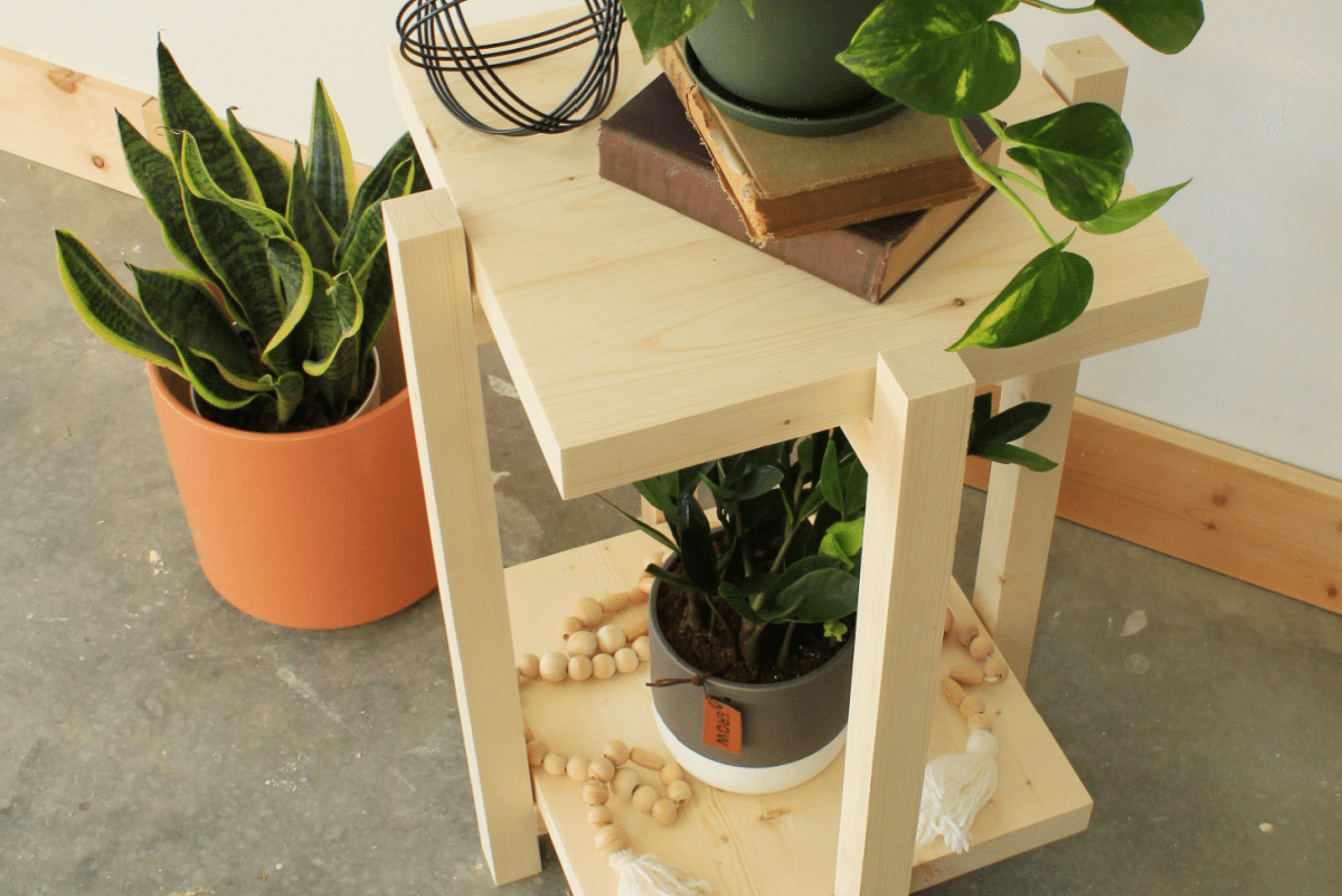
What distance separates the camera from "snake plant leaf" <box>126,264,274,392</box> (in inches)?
40.1

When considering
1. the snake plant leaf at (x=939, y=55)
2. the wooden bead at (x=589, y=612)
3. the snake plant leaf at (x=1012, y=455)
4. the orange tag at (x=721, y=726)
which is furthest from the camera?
the wooden bead at (x=589, y=612)

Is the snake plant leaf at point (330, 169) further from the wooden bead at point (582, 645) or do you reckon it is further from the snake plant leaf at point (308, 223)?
the wooden bead at point (582, 645)

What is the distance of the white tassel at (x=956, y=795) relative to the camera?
0.99 meters

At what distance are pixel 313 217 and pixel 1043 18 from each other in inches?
26.5

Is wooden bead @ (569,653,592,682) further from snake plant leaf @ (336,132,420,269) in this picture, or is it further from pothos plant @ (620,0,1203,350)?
pothos plant @ (620,0,1203,350)

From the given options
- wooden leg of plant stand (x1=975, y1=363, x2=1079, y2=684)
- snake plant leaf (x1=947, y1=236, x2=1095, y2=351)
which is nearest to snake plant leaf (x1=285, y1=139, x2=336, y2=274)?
wooden leg of plant stand (x1=975, y1=363, x2=1079, y2=684)

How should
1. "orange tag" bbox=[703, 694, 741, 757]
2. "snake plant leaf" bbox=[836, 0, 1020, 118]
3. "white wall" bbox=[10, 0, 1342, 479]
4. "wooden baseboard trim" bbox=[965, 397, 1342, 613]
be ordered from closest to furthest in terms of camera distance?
1. "snake plant leaf" bbox=[836, 0, 1020, 118]
2. "orange tag" bbox=[703, 694, 741, 757]
3. "white wall" bbox=[10, 0, 1342, 479]
4. "wooden baseboard trim" bbox=[965, 397, 1342, 613]

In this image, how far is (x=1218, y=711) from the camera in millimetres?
1237

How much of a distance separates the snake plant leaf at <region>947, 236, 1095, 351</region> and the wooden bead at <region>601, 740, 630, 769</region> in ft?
1.99

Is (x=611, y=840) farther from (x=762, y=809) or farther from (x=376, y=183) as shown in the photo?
(x=376, y=183)

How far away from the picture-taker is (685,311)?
0.68 m

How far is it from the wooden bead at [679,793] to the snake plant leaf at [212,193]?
0.54 m

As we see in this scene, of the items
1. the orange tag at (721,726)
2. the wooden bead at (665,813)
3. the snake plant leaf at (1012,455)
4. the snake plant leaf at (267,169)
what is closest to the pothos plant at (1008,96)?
the snake plant leaf at (1012,455)

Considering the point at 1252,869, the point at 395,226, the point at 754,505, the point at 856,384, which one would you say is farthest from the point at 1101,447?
the point at 395,226
